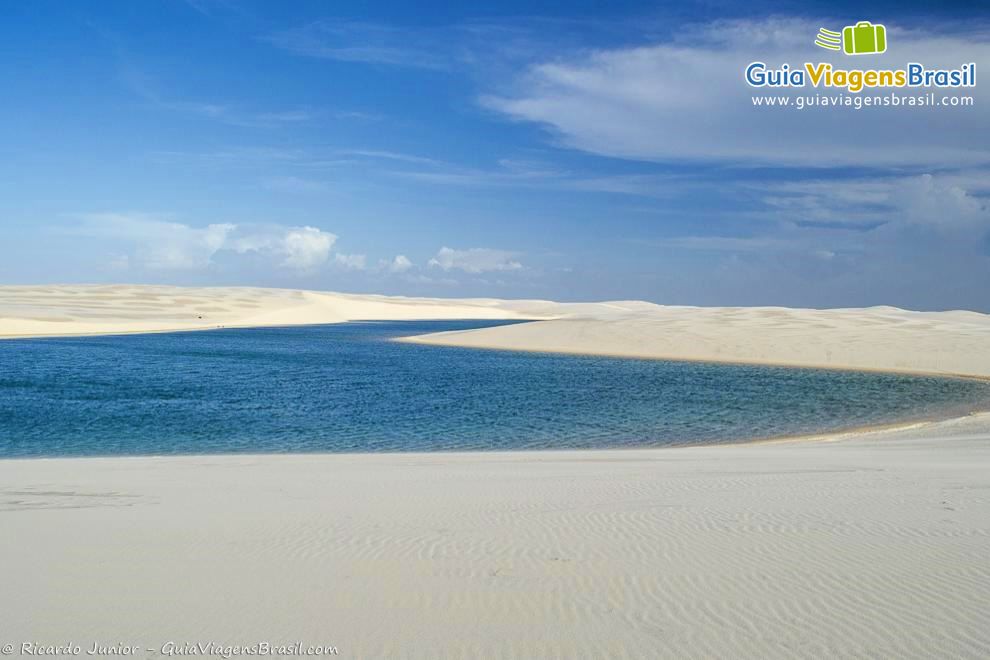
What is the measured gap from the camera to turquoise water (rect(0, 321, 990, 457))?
19.0 meters

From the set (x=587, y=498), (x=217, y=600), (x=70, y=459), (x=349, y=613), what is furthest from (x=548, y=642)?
(x=70, y=459)

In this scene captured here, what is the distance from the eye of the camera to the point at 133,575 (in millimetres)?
6410

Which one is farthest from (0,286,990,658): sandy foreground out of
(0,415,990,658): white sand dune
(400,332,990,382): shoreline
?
(400,332,990,382): shoreline

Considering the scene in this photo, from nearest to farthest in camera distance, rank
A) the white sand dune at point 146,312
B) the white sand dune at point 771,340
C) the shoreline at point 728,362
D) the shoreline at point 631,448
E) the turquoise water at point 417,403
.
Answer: the shoreline at point 631,448, the turquoise water at point 417,403, the shoreline at point 728,362, the white sand dune at point 771,340, the white sand dune at point 146,312

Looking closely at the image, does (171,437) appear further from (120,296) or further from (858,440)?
(120,296)

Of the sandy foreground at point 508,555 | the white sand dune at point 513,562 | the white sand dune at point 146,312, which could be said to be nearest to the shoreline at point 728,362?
the sandy foreground at point 508,555

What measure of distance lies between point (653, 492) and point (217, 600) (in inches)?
246

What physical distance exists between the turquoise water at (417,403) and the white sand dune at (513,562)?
687cm

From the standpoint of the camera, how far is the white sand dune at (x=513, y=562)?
519 cm

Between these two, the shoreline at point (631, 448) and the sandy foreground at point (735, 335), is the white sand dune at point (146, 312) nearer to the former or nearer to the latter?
the sandy foreground at point (735, 335)

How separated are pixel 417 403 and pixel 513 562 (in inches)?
748

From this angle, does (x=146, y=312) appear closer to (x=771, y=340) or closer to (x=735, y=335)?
(x=735, y=335)

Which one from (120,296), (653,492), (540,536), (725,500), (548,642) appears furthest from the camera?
(120,296)

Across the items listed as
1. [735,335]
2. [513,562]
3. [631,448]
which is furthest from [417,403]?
[735,335]
